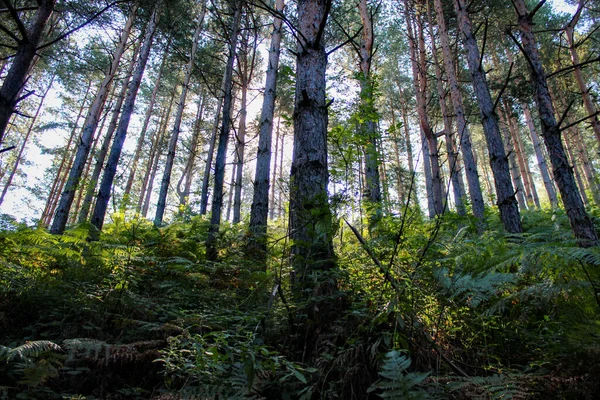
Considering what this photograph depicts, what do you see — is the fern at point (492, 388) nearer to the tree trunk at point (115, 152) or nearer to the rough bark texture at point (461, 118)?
the tree trunk at point (115, 152)

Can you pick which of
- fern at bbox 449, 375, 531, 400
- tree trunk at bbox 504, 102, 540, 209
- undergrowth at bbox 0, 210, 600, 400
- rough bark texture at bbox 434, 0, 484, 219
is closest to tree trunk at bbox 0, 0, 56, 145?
undergrowth at bbox 0, 210, 600, 400

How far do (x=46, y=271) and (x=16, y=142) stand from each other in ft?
97.4

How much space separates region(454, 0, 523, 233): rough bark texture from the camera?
557 centimetres

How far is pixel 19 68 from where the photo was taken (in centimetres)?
276

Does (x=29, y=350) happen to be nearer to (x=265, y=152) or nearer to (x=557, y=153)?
(x=557, y=153)

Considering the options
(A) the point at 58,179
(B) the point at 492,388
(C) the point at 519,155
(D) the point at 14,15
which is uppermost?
(C) the point at 519,155

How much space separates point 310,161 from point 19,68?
2.83m

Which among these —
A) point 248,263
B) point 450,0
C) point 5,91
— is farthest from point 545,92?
point 450,0

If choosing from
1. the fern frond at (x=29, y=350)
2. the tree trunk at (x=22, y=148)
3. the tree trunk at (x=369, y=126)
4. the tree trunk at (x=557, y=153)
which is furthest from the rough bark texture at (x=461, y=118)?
the tree trunk at (x=22, y=148)

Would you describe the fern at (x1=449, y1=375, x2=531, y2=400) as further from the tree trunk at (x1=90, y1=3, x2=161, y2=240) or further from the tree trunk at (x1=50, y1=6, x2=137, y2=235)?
the tree trunk at (x1=50, y1=6, x2=137, y2=235)

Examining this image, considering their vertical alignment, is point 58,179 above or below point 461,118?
above

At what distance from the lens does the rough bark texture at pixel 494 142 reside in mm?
5570

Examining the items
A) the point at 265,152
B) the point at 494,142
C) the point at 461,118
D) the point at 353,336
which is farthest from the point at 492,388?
the point at 461,118

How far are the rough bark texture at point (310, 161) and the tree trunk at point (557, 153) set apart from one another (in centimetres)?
281
